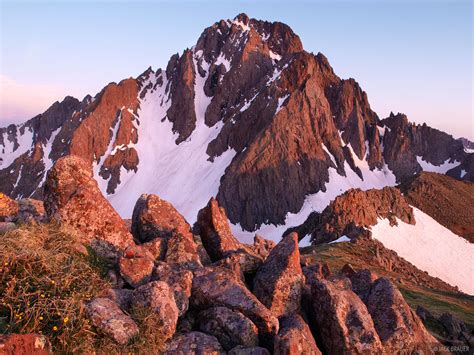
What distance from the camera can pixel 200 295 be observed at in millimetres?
12914

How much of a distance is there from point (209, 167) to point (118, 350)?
18237 cm

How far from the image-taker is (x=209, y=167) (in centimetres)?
19200

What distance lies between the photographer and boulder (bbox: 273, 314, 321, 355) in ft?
35.9

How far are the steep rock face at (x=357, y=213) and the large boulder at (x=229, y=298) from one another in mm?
77368

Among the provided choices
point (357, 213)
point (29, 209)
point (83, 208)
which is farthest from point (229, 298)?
point (357, 213)

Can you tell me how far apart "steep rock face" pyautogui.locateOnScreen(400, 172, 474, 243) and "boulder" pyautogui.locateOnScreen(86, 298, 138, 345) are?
412 ft

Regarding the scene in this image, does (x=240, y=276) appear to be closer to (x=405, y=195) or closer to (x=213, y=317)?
(x=213, y=317)

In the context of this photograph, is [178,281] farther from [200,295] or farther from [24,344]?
[24,344]

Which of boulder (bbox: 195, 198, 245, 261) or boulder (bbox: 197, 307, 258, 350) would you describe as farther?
boulder (bbox: 195, 198, 245, 261)

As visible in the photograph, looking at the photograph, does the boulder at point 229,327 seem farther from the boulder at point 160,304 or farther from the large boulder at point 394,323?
the large boulder at point 394,323

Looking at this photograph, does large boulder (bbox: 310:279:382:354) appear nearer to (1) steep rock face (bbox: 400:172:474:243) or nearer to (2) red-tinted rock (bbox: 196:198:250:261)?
(2) red-tinted rock (bbox: 196:198:250:261)

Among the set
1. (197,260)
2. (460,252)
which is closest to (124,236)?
(197,260)

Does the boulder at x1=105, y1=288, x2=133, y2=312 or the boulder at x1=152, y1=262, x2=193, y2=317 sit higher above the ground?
the boulder at x1=152, y1=262, x2=193, y2=317

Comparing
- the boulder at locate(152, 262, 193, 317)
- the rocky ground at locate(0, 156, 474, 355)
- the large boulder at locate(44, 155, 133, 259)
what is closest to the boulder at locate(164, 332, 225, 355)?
the rocky ground at locate(0, 156, 474, 355)
